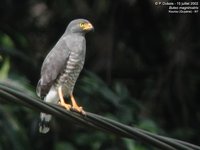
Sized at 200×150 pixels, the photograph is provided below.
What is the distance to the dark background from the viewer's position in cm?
879

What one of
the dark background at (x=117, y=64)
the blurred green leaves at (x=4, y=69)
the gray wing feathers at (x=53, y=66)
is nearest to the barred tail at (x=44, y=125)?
the gray wing feathers at (x=53, y=66)

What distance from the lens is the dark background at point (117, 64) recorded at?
28.8 ft

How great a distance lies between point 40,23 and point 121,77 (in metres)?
1.47

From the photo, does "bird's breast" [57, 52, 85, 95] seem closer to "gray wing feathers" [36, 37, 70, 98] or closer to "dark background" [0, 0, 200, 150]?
"gray wing feathers" [36, 37, 70, 98]

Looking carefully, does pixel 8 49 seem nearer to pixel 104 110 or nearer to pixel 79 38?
pixel 104 110

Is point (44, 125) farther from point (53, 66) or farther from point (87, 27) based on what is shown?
point (87, 27)

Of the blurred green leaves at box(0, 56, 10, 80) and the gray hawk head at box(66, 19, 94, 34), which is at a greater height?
the gray hawk head at box(66, 19, 94, 34)

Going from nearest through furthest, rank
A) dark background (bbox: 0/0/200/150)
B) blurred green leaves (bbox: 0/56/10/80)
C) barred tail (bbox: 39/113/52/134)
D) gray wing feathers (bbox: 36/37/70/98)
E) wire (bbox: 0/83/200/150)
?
1. wire (bbox: 0/83/200/150)
2. gray wing feathers (bbox: 36/37/70/98)
3. barred tail (bbox: 39/113/52/134)
4. blurred green leaves (bbox: 0/56/10/80)
5. dark background (bbox: 0/0/200/150)

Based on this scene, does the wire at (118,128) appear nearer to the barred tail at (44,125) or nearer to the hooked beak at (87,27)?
the barred tail at (44,125)

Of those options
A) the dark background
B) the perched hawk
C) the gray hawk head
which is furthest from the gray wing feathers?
the dark background

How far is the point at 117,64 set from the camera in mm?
9961

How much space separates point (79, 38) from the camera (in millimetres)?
6266

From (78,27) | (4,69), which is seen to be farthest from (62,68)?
(4,69)

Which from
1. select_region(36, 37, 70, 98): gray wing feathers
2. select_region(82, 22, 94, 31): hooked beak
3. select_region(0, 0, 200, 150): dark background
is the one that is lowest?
select_region(0, 0, 200, 150): dark background
